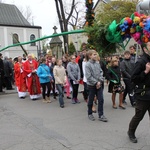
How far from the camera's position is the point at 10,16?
131 ft

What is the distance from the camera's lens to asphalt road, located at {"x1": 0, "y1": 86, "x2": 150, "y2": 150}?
4.12 meters

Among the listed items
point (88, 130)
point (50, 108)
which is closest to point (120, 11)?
point (50, 108)

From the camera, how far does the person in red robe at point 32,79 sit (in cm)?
880

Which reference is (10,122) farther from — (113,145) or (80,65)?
(80,65)

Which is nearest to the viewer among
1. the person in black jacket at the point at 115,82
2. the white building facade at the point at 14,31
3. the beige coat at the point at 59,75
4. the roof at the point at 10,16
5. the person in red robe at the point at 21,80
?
the person in black jacket at the point at 115,82

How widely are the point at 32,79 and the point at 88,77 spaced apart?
3863 mm

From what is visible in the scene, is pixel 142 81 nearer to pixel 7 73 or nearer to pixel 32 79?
pixel 32 79

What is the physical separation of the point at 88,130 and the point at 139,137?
1076 millimetres

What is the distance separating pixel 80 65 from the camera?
8203 mm

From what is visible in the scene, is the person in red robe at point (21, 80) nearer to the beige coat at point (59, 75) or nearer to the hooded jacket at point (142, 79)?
the beige coat at point (59, 75)

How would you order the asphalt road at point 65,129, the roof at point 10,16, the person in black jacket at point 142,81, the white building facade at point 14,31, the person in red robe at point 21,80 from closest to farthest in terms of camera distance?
the person in black jacket at point 142,81 < the asphalt road at point 65,129 < the person in red robe at point 21,80 < the white building facade at point 14,31 < the roof at point 10,16

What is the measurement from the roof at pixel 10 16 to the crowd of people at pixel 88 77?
29.9 metres

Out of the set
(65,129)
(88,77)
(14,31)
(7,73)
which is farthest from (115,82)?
(14,31)

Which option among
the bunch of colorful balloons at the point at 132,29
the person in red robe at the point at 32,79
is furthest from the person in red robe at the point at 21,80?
the bunch of colorful balloons at the point at 132,29
